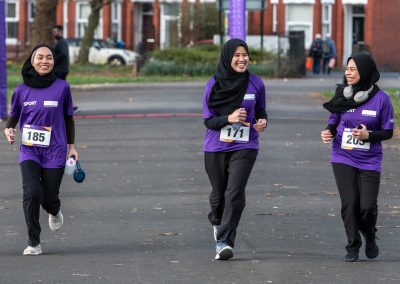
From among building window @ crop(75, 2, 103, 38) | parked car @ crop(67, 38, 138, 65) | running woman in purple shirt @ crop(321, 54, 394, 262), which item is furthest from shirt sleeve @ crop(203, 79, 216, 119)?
building window @ crop(75, 2, 103, 38)

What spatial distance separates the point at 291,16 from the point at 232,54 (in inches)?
2227

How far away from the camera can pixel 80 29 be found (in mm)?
70812

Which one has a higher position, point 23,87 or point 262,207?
point 23,87

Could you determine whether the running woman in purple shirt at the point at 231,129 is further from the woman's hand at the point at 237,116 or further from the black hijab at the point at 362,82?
the black hijab at the point at 362,82

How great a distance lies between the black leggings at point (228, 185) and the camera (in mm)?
10578

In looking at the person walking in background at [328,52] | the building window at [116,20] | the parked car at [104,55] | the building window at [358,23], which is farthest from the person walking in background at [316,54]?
the building window at [116,20]

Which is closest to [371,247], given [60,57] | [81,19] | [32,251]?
[32,251]

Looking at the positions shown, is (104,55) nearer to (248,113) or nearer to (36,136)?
(36,136)

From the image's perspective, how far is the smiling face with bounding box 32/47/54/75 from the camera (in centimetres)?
1105

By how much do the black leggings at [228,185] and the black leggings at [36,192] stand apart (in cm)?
129

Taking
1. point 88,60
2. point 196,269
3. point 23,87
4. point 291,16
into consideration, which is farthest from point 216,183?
point 291,16

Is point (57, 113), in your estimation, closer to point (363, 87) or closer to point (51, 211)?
point (51, 211)

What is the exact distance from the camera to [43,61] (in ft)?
36.3

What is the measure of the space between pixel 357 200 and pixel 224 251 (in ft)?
3.73
